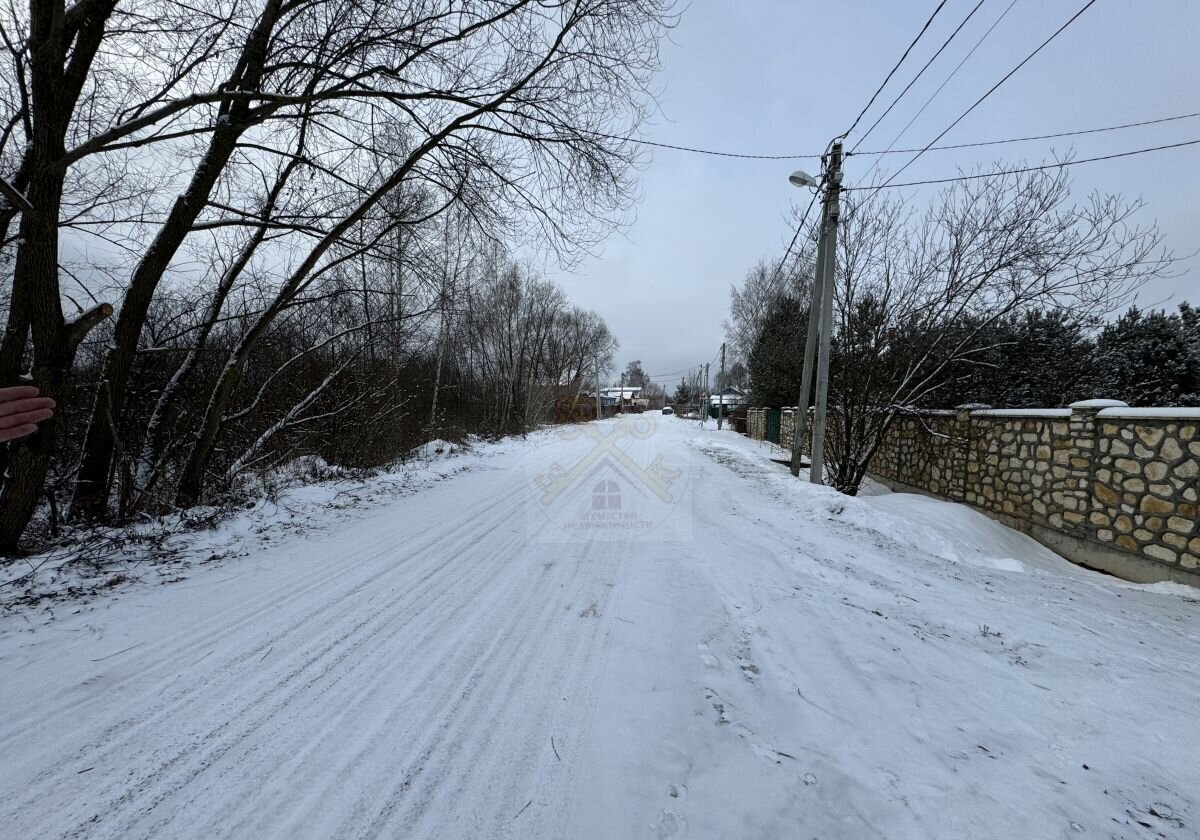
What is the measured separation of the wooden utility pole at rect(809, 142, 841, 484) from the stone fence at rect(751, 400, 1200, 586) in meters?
2.31

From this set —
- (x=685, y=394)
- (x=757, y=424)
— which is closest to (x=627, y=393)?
(x=685, y=394)

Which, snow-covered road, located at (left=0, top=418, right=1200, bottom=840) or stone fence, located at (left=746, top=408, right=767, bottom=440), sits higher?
stone fence, located at (left=746, top=408, right=767, bottom=440)

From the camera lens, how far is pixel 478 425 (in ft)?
66.4

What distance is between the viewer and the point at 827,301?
8836 mm

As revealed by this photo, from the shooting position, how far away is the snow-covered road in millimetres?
1768

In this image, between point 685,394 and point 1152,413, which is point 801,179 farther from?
point 685,394

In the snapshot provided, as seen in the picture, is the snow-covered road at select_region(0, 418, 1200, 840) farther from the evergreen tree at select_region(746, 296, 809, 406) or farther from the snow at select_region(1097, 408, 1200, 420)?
the evergreen tree at select_region(746, 296, 809, 406)

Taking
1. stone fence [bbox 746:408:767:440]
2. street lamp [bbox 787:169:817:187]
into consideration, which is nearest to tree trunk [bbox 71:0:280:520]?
street lamp [bbox 787:169:817:187]

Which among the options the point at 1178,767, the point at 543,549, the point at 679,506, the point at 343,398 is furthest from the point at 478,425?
the point at 1178,767

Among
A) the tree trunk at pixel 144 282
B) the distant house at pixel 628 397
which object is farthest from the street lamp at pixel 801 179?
the distant house at pixel 628 397

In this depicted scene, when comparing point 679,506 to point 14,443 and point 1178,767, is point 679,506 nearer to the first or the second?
point 1178,767

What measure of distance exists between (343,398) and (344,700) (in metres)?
8.28

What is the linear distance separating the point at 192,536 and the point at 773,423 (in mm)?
19365

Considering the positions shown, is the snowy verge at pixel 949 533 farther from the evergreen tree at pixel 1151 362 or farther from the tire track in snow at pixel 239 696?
the evergreen tree at pixel 1151 362
